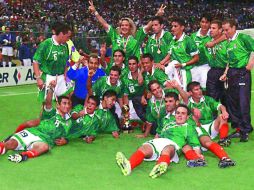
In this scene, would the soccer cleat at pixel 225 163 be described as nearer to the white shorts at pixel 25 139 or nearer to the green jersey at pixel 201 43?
the white shorts at pixel 25 139

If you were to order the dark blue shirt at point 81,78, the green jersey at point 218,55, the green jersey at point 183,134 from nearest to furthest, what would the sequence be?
the green jersey at point 183,134, the green jersey at point 218,55, the dark blue shirt at point 81,78

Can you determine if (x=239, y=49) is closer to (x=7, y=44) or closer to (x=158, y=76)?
(x=158, y=76)

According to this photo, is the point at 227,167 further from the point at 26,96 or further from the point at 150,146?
the point at 26,96

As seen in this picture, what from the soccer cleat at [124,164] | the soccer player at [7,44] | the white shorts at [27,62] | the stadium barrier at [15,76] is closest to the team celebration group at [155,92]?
the soccer cleat at [124,164]

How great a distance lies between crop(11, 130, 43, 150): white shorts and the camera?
6.20 meters

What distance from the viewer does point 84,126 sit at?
707 cm

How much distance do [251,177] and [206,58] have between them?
127 inches

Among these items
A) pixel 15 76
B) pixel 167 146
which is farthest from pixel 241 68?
pixel 15 76

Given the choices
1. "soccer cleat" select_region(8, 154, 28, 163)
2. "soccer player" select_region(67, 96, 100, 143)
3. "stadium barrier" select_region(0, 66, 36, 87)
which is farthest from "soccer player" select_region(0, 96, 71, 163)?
"stadium barrier" select_region(0, 66, 36, 87)

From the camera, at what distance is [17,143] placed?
20.3 ft

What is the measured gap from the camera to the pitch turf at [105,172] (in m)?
5.04

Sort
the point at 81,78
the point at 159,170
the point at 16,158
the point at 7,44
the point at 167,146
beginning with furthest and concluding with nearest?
the point at 7,44
the point at 81,78
the point at 16,158
the point at 167,146
the point at 159,170

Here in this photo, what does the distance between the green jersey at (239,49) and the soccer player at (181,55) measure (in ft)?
2.84

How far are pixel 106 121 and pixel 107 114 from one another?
123mm
